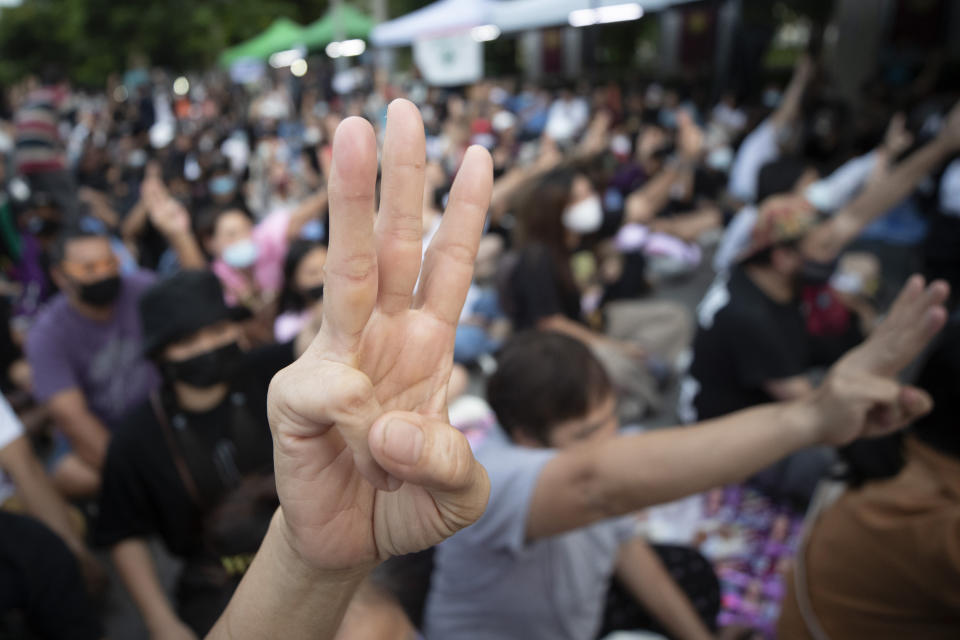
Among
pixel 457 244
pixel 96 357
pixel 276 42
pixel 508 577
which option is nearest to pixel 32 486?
pixel 96 357

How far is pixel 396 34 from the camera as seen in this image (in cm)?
716

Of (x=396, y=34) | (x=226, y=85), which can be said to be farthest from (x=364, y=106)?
(x=226, y=85)

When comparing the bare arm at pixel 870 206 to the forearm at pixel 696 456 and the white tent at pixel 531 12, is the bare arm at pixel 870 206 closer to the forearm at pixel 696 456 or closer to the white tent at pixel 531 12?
the forearm at pixel 696 456

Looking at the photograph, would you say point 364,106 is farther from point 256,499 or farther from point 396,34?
point 256,499

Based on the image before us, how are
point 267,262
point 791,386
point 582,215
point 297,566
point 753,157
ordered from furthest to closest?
point 753,157 < point 267,262 < point 582,215 < point 791,386 < point 297,566

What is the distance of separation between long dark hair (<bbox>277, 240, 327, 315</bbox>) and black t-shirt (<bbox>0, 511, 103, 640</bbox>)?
1.88 metres

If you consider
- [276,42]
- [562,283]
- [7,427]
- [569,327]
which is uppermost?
[276,42]

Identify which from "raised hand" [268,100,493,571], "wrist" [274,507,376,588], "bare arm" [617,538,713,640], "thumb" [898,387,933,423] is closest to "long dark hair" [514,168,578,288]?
"bare arm" [617,538,713,640]

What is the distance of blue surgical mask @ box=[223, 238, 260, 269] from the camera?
374 cm

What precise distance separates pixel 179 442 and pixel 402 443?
147cm

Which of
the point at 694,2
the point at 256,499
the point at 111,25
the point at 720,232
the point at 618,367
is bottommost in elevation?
the point at 720,232

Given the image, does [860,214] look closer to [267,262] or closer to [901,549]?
[901,549]

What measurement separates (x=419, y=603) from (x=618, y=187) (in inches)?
226

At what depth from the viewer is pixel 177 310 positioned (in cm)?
191
